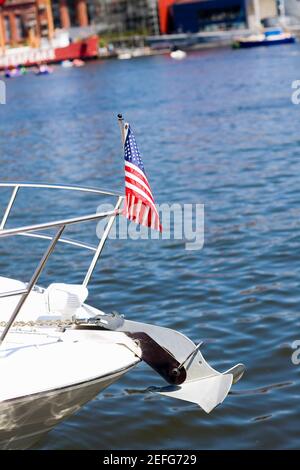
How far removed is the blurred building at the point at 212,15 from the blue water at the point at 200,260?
74.1m

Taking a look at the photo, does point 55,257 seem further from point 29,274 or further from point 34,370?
point 34,370

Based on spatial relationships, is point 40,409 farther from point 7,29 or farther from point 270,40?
point 7,29

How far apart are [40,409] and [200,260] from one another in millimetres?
6806

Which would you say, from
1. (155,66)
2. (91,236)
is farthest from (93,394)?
(155,66)

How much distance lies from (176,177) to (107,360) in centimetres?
1361

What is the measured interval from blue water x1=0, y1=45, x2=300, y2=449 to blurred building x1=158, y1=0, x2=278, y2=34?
243 ft

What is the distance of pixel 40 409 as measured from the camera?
6.45 meters

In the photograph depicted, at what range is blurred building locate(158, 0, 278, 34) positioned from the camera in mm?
106500

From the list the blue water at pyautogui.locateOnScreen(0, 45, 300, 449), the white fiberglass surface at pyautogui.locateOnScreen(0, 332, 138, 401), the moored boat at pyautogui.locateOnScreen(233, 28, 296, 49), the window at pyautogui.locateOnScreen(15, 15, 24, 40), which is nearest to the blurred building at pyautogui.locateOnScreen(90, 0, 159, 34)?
the window at pyautogui.locateOnScreen(15, 15, 24, 40)

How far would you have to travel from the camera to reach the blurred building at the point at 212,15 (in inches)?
4193

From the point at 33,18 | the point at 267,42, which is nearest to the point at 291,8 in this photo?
the point at 267,42

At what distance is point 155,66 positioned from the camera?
75062 mm

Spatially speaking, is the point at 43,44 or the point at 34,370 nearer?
the point at 34,370

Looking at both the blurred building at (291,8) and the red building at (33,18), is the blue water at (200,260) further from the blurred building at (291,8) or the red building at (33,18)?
the red building at (33,18)
